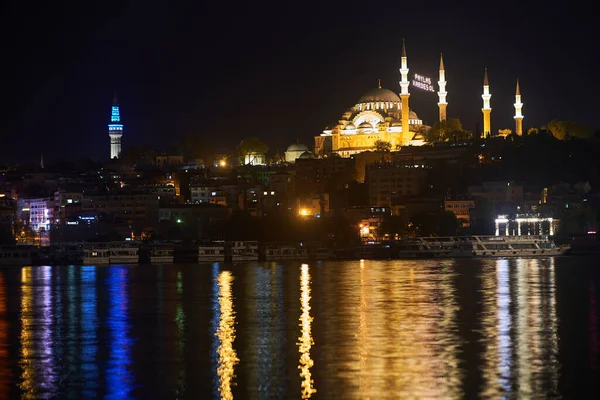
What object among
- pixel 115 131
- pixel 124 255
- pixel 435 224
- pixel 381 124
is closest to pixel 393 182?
pixel 435 224

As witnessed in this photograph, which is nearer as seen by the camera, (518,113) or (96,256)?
(96,256)

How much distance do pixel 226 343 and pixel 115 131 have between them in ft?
317

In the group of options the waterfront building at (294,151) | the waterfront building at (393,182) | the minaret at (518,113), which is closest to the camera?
the waterfront building at (393,182)

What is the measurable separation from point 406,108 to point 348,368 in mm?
71064

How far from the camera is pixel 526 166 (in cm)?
7981

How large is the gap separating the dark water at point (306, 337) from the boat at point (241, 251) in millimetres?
17308

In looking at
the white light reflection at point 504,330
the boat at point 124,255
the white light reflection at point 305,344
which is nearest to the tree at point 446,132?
the boat at point 124,255

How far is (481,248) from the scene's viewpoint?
214 ft

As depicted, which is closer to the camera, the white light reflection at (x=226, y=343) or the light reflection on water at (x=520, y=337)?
the light reflection on water at (x=520, y=337)

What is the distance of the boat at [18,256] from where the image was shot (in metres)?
64.9

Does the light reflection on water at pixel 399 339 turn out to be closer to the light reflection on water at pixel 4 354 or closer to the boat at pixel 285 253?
the light reflection on water at pixel 4 354

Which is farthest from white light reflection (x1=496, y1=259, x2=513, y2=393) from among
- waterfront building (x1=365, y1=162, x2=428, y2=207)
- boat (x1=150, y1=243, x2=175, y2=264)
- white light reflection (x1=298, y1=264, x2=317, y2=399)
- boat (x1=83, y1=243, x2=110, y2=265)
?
waterfront building (x1=365, y1=162, x2=428, y2=207)

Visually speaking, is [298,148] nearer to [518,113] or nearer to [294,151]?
[294,151]

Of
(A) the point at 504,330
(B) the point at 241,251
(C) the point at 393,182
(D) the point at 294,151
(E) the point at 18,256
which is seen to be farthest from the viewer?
(D) the point at 294,151
